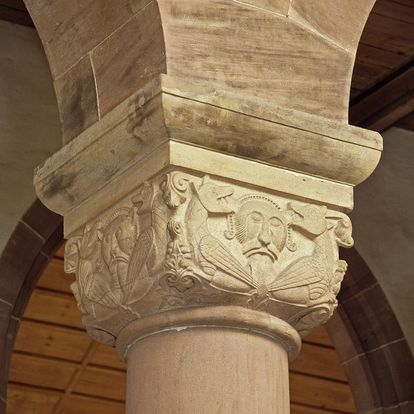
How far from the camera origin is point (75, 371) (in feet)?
31.3

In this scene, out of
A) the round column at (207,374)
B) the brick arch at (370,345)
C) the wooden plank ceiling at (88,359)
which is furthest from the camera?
the wooden plank ceiling at (88,359)

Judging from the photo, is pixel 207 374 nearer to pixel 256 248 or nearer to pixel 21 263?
pixel 256 248

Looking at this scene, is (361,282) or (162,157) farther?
(361,282)

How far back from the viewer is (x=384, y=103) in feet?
25.3

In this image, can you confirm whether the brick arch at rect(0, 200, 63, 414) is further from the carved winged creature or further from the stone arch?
the carved winged creature

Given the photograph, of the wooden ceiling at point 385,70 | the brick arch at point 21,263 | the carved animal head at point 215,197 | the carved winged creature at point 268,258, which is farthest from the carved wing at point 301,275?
the wooden ceiling at point 385,70

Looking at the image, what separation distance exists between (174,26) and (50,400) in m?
5.91

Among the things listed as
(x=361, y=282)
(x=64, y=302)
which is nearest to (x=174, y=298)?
(x=361, y=282)

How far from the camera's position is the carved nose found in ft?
13.2

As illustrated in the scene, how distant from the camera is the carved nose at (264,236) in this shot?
159 inches

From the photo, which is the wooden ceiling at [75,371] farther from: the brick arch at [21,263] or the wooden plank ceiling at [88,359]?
the brick arch at [21,263]

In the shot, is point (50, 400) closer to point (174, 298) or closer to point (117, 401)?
point (117, 401)

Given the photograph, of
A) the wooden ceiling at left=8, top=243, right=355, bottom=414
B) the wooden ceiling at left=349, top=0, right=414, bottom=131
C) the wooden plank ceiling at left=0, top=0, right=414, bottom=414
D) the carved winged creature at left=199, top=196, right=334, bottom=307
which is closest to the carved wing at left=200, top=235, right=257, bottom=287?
the carved winged creature at left=199, top=196, right=334, bottom=307

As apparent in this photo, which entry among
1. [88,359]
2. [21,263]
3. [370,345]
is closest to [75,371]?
[88,359]
